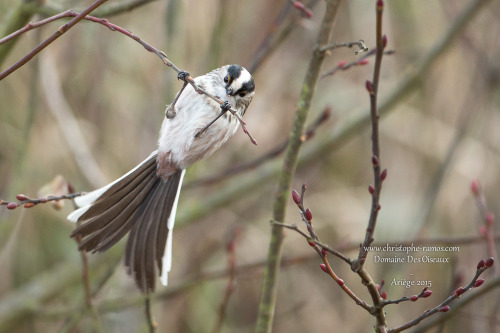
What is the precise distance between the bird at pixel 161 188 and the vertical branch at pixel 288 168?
32 cm

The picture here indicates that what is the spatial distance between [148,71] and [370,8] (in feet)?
5.31

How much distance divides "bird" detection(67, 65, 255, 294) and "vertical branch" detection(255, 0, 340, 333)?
0.32 metres

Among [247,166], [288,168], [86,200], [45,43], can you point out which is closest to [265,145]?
[247,166]

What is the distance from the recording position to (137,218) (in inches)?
98.1

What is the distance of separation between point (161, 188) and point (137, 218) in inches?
7.8

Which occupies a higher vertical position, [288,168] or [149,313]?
[288,168]

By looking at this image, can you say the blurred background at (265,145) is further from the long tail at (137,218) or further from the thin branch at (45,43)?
the thin branch at (45,43)

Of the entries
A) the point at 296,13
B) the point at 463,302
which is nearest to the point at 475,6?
the point at 296,13

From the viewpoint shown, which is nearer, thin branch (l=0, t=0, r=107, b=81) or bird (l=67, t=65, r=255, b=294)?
thin branch (l=0, t=0, r=107, b=81)

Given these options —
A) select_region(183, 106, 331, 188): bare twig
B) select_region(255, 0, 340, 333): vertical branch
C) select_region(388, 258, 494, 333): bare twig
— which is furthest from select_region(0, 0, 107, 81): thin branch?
select_region(183, 106, 331, 188): bare twig

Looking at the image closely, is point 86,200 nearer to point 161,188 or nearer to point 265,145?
point 161,188

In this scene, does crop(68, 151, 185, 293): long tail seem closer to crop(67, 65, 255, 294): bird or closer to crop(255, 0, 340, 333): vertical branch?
crop(67, 65, 255, 294): bird

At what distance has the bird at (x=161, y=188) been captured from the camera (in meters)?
2.27

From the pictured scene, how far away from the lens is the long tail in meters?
2.22
